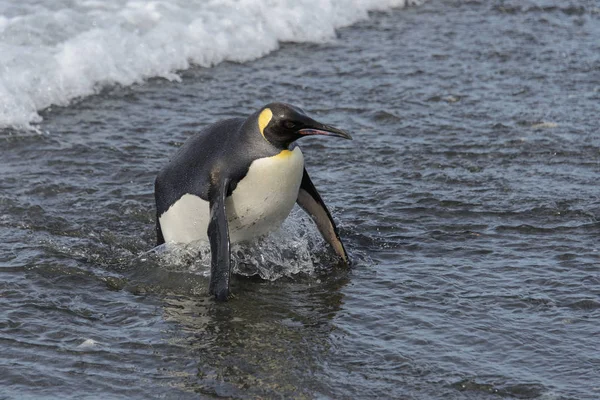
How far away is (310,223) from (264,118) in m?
1.19

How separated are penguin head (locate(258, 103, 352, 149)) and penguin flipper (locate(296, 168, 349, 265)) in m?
0.56

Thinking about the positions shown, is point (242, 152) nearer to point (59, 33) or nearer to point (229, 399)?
point (229, 399)

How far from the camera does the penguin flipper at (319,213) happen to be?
6121 mm

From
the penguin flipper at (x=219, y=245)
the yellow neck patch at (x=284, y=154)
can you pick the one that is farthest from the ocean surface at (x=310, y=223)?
the yellow neck patch at (x=284, y=154)

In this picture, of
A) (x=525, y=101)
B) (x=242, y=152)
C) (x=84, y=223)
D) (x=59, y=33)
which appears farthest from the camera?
(x=59, y=33)

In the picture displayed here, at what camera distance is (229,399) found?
434cm

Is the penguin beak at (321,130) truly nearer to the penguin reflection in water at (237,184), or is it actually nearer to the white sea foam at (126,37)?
the penguin reflection in water at (237,184)

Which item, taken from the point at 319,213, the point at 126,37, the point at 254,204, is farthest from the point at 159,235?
the point at 126,37

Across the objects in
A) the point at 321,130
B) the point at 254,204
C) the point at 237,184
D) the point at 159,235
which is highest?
the point at 321,130

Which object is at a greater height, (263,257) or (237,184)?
(237,184)

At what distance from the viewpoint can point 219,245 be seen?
549 cm

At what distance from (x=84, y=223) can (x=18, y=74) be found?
3.79 meters

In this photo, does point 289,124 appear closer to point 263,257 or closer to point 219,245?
point 219,245

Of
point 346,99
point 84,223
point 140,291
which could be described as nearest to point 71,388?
point 140,291
